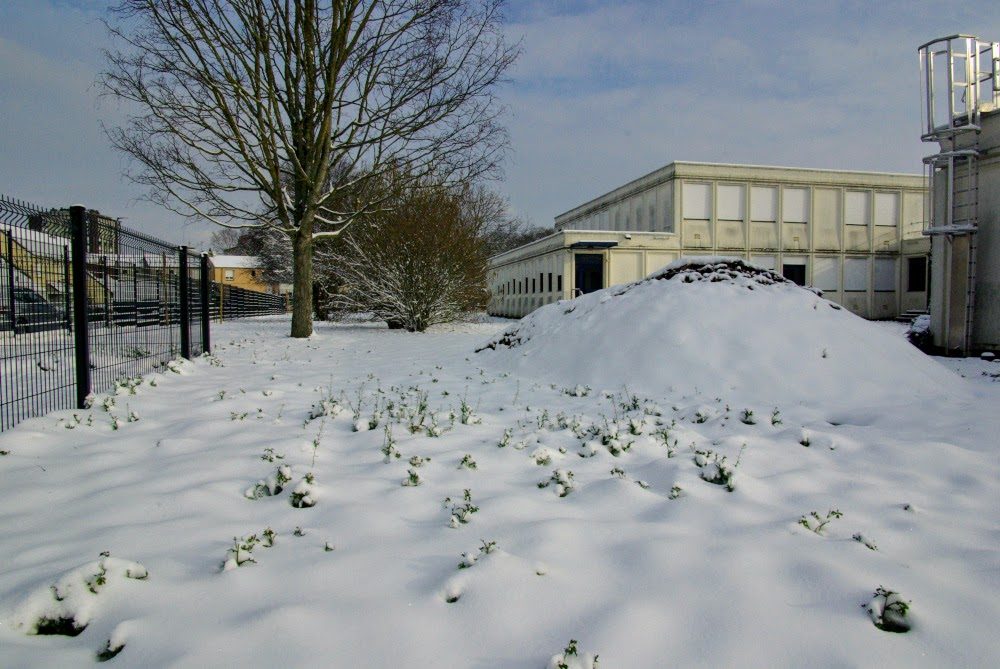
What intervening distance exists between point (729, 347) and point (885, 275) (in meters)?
32.2

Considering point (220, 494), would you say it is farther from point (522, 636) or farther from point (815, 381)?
point (815, 381)

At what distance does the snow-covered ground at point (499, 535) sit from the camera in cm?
214

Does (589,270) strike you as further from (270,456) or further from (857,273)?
(270,456)

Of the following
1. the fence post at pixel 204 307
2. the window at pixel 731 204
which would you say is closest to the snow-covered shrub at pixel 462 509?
the fence post at pixel 204 307

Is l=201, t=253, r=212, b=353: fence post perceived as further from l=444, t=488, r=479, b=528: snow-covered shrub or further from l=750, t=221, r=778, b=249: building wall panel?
l=750, t=221, r=778, b=249: building wall panel

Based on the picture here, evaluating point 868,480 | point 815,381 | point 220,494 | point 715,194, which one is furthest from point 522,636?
point 715,194

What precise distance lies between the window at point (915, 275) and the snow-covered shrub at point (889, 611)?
37.6 m

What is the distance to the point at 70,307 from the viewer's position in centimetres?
576

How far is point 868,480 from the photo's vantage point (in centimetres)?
384

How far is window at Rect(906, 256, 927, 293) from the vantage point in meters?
33.0

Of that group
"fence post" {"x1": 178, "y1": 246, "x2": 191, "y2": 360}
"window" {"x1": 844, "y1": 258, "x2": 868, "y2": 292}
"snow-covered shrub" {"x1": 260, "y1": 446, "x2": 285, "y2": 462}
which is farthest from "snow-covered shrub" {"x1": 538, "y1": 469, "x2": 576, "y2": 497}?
"window" {"x1": 844, "y1": 258, "x2": 868, "y2": 292}

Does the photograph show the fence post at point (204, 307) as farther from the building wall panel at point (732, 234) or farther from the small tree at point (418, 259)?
the building wall panel at point (732, 234)

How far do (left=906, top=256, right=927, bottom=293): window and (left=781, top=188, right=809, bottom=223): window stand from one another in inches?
258

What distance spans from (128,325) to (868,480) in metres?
7.92
